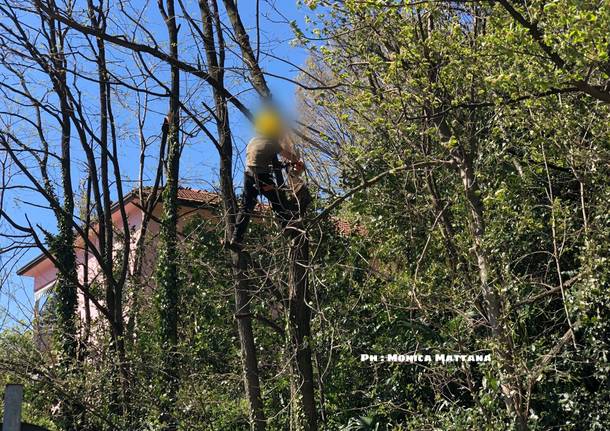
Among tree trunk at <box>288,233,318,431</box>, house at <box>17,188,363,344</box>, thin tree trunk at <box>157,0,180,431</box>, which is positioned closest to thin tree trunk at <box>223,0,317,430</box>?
tree trunk at <box>288,233,318,431</box>

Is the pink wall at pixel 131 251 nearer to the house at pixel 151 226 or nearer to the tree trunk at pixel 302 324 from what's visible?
the house at pixel 151 226

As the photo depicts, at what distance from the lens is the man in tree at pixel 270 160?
21.6ft

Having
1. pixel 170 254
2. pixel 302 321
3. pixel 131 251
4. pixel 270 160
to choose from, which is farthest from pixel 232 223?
pixel 131 251

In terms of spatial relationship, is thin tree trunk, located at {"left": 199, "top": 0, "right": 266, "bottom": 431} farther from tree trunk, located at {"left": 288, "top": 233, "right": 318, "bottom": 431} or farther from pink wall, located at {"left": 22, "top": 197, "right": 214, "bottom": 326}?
pink wall, located at {"left": 22, "top": 197, "right": 214, "bottom": 326}

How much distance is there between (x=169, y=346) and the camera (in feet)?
30.8

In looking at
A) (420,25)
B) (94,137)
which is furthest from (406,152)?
(94,137)

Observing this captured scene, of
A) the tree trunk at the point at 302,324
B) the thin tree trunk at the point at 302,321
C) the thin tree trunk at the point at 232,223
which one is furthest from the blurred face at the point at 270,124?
the tree trunk at the point at 302,324

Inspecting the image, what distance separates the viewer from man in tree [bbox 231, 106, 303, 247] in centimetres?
657

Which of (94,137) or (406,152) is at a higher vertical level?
(94,137)

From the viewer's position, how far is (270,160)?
6.62m

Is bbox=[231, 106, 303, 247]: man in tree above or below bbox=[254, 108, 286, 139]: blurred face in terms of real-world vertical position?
below

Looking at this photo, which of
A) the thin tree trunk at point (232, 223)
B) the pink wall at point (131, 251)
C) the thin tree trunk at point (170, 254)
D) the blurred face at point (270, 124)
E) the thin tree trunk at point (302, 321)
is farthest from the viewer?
the pink wall at point (131, 251)

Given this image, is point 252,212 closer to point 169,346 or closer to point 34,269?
point 169,346

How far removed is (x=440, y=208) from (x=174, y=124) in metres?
5.13
